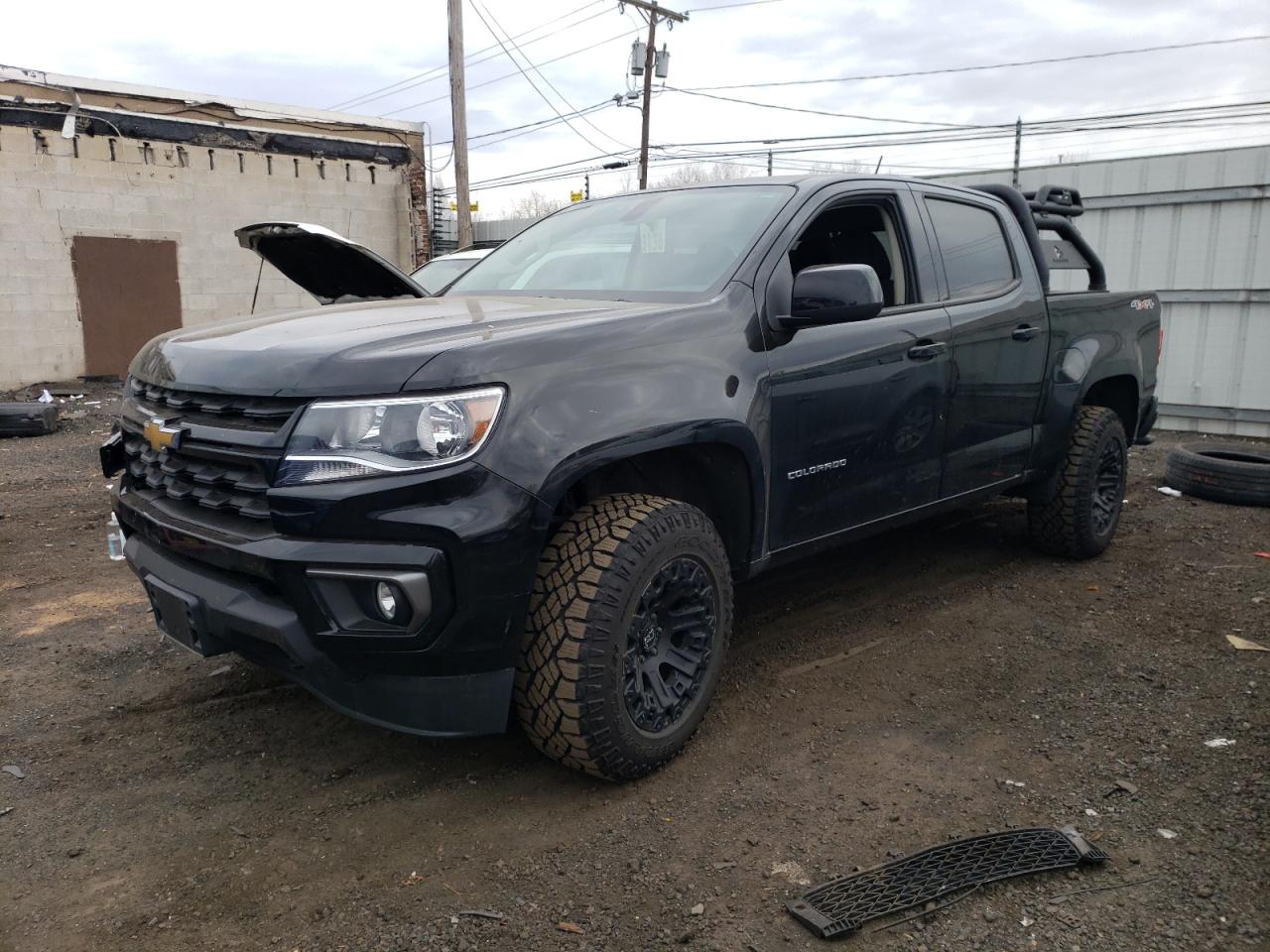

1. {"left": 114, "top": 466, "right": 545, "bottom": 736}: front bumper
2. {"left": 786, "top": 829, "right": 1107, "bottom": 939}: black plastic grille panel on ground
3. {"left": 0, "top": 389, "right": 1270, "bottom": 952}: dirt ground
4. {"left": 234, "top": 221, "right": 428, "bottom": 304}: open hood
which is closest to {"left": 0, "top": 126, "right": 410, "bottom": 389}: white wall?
{"left": 0, "top": 389, "right": 1270, "bottom": 952}: dirt ground

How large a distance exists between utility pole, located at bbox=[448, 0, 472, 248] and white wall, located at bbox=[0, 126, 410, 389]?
152 centimetres

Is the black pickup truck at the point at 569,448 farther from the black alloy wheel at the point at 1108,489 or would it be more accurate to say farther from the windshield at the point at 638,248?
the black alloy wheel at the point at 1108,489

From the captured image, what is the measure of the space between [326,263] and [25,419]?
23.6 feet

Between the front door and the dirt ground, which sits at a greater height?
the front door

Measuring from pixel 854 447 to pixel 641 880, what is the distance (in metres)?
1.78

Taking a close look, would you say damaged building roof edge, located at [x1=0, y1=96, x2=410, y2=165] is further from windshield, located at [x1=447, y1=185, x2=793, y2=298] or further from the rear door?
the rear door

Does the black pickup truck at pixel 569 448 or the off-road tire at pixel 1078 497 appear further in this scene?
the off-road tire at pixel 1078 497

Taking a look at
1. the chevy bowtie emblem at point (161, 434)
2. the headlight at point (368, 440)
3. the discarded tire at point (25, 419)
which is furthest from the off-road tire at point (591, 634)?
the discarded tire at point (25, 419)

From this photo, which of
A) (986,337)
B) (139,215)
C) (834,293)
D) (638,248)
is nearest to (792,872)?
(834,293)

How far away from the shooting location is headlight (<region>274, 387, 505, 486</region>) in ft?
7.86

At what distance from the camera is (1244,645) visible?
405 cm

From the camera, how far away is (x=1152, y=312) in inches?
217

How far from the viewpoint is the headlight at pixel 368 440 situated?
2.40m

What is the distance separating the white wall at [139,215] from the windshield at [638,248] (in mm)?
12078
